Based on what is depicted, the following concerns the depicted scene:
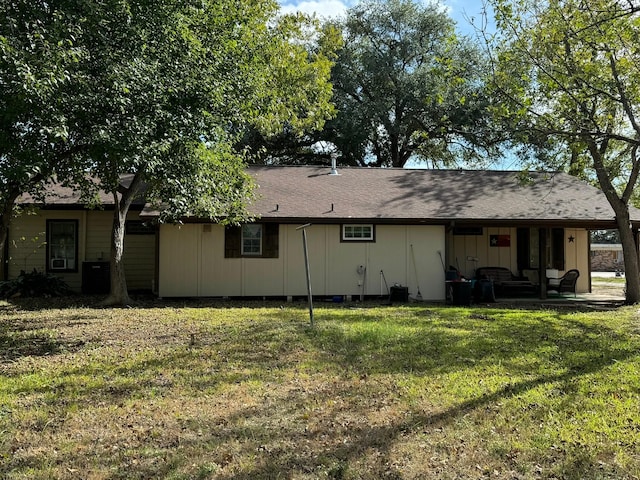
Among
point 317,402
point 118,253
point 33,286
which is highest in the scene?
point 118,253

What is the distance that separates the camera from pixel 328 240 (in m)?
14.0

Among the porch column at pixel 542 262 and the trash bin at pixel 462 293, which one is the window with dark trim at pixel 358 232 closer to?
the trash bin at pixel 462 293

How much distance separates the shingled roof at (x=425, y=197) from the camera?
13.9 m

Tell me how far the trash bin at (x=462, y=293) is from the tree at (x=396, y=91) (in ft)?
43.7

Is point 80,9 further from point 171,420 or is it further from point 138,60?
point 171,420

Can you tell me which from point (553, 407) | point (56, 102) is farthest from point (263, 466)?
point (56, 102)

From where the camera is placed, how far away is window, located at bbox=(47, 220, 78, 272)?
15.1 metres

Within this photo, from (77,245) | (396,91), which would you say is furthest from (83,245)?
(396,91)

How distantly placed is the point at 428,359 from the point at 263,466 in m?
3.71

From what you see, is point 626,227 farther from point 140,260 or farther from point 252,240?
point 140,260

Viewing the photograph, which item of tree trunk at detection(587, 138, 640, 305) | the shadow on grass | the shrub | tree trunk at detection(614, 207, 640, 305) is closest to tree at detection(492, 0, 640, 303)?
tree trunk at detection(587, 138, 640, 305)

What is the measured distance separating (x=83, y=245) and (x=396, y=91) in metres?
17.2

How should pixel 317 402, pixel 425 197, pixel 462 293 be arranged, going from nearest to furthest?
pixel 317 402 → pixel 462 293 → pixel 425 197

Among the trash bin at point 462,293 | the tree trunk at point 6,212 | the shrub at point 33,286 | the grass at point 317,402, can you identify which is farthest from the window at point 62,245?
the trash bin at point 462,293
